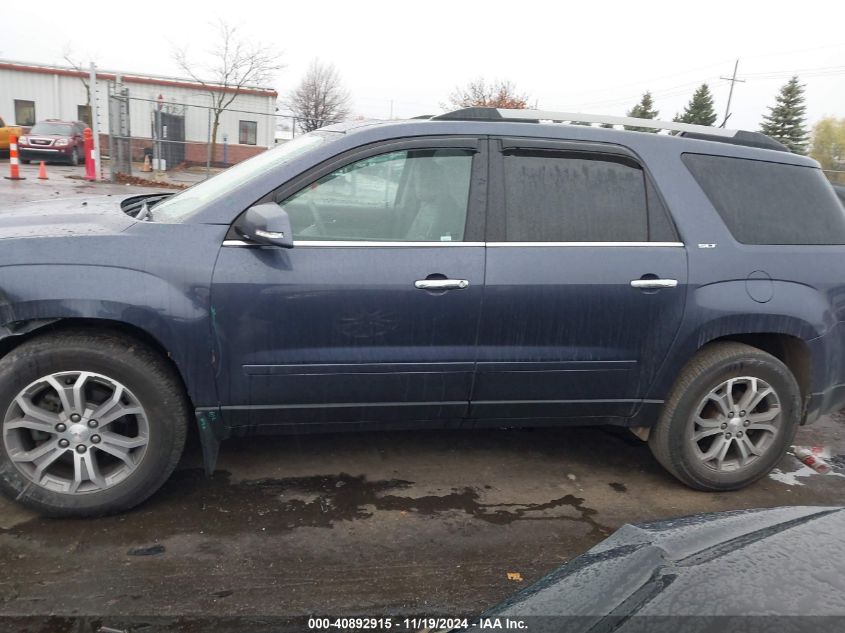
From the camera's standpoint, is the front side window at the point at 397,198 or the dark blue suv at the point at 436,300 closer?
the dark blue suv at the point at 436,300

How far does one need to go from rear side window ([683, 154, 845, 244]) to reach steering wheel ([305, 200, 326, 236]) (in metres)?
1.95

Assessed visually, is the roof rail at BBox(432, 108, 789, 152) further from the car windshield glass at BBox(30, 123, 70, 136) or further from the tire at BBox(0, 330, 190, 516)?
the car windshield glass at BBox(30, 123, 70, 136)

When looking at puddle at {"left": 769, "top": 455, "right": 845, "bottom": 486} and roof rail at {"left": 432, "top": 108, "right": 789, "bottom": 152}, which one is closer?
roof rail at {"left": 432, "top": 108, "right": 789, "bottom": 152}

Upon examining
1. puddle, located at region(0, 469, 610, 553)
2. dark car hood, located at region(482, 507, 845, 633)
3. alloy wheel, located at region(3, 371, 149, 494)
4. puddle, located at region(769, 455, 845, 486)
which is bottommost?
puddle, located at region(0, 469, 610, 553)

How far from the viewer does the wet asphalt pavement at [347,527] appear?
8.22ft

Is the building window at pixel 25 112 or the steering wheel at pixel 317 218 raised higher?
the building window at pixel 25 112

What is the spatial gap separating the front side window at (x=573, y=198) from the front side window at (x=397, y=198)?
0.85ft

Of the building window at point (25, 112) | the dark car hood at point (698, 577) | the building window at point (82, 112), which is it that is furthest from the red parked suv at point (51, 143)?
A: the dark car hood at point (698, 577)

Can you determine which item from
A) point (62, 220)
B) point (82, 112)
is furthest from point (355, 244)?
point (82, 112)

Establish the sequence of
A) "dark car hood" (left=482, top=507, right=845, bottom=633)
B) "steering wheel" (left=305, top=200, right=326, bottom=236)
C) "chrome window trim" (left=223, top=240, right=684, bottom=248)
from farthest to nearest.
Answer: "steering wheel" (left=305, top=200, right=326, bottom=236) → "chrome window trim" (left=223, top=240, right=684, bottom=248) → "dark car hood" (left=482, top=507, right=845, bottom=633)

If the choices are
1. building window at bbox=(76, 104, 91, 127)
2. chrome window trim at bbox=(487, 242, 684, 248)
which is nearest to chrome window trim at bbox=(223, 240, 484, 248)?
chrome window trim at bbox=(487, 242, 684, 248)

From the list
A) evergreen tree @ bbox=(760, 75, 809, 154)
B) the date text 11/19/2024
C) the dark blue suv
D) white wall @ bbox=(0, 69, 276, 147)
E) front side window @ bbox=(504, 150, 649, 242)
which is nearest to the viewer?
the date text 11/19/2024

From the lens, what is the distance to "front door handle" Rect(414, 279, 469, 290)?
3012mm

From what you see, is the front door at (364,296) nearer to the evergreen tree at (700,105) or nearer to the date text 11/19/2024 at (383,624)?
the date text 11/19/2024 at (383,624)
